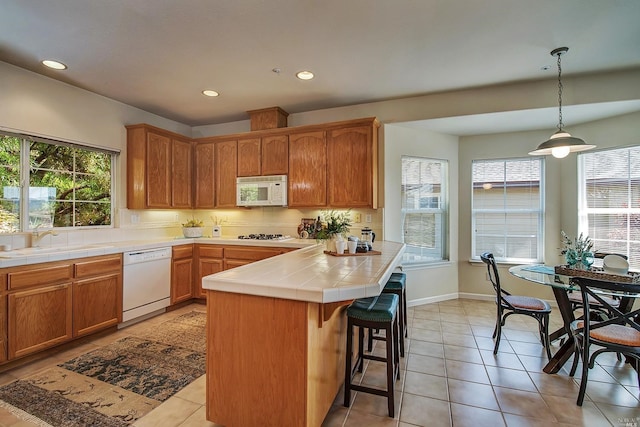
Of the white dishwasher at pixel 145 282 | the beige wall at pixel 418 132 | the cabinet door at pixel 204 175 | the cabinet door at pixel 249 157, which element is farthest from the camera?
the cabinet door at pixel 204 175

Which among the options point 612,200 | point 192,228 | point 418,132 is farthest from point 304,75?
point 612,200

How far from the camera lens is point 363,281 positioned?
1528 mm

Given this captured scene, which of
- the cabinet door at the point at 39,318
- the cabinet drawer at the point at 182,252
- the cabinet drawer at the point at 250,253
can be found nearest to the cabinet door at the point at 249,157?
the cabinet drawer at the point at 250,253

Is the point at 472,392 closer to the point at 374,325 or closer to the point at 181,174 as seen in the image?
the point at 374,325

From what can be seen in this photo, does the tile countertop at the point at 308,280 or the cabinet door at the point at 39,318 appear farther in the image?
the cabinet door at the point at 39,318

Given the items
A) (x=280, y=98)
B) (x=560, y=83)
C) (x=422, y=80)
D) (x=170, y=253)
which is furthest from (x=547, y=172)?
(x=170, y=253)

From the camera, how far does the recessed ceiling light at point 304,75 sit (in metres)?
3.07

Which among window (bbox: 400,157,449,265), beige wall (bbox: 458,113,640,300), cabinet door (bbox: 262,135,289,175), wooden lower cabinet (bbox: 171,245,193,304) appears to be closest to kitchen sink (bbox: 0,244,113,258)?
wooden lower cabinet (bbox: 171,245,193,304)

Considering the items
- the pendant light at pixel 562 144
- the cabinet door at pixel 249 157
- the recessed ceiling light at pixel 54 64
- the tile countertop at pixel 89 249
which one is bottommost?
the tile countertop at pixel 89 249

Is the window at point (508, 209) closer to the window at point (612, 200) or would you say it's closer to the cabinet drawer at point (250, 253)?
the window at point (612, 200)

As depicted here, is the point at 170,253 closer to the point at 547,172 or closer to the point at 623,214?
the point at 547,172

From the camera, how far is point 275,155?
4.17 m

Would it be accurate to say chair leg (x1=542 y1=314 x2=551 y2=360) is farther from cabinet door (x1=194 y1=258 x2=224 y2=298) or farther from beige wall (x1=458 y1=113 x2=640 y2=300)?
cabinet door (x1=194 y1=258 x2=224 y2=298)

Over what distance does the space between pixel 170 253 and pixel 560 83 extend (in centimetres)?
495
